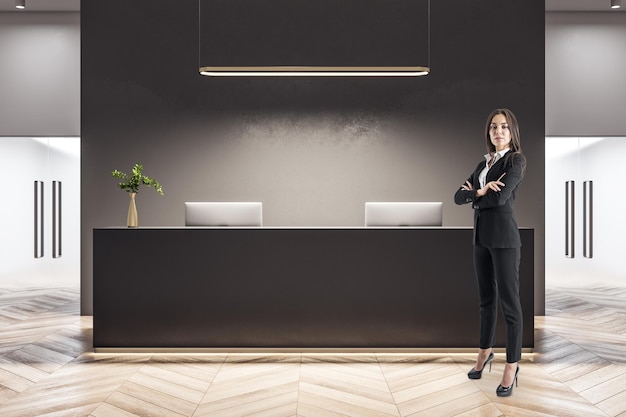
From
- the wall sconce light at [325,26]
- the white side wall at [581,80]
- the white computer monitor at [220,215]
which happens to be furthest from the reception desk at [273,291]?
the white side wall at [581,80]

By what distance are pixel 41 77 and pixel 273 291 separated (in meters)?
4.58

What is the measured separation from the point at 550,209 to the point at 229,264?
435 centimetres

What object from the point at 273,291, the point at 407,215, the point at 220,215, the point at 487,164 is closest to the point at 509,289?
the point at 487,164

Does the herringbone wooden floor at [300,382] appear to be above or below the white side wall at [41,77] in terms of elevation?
below

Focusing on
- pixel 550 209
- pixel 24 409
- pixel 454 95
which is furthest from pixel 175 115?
pixel 550 209

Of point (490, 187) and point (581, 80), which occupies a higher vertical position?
point (581, 80)

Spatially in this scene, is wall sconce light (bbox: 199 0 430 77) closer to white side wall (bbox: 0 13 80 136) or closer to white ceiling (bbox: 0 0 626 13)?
white ceiling (bbox: 0 0 626 13)

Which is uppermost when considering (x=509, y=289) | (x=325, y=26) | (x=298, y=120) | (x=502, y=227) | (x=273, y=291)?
(x=325, y=26)

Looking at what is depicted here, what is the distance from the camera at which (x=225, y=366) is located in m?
3.71

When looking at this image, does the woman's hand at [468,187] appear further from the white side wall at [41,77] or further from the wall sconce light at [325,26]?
the white side wall at [41,77]

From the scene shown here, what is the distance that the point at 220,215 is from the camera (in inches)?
171

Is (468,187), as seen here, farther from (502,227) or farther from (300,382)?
(300,382)

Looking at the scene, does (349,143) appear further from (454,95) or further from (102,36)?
(102,36)

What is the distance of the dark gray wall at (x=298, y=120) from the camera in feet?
19.1
